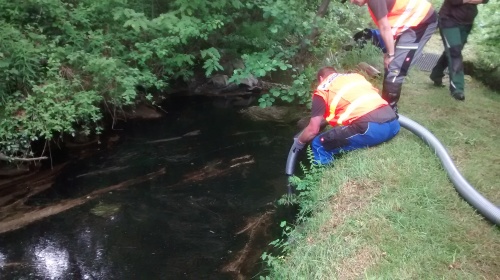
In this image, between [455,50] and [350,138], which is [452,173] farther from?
[455,50]

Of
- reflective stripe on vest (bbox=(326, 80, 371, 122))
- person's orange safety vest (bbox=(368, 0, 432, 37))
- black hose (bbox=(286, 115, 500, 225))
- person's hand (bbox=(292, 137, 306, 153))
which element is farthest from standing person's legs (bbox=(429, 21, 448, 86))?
person's hand (bbox=(292, 137, 306, 153))

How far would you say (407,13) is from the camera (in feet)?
17.0

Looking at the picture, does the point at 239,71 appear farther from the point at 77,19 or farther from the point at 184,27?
the point at 77,19

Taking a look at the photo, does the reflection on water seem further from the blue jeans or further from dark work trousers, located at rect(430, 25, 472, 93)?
dark work trousers, located at rect(430, 25, 472, 93)

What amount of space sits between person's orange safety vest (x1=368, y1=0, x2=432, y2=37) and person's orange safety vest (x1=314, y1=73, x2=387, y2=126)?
927mm

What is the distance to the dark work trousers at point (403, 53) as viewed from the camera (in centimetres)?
523

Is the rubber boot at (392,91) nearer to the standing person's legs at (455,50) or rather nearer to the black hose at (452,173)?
the black hose at (452,173)

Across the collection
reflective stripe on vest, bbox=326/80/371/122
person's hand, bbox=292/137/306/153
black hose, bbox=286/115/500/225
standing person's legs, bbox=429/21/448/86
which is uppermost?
reflective stripe on vest, bbox=326/80/371/122

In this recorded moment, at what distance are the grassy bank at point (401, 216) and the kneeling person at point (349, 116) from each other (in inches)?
6.0

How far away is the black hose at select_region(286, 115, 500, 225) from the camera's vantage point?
12.0 ft

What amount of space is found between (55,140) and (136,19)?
81.0 inches

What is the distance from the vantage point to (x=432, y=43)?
912 cm

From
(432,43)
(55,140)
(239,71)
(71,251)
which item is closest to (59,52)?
(55,140)

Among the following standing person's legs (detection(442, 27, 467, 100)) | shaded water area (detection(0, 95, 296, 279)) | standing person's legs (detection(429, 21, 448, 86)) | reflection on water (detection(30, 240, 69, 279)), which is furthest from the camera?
standing person's legs (detection(429, 21, 448, 86))
